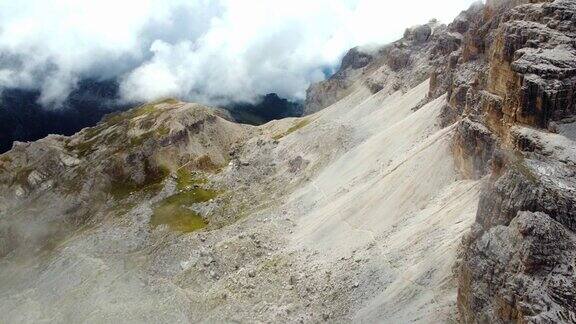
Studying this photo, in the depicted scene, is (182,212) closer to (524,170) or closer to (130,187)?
(130,187)

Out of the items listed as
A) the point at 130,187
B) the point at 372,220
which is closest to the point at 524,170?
the point at 372,220

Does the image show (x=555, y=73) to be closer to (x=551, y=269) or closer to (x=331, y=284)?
(x=551, y=269)

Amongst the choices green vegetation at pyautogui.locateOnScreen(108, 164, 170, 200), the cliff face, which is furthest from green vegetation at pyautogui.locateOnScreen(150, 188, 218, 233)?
the cliff face

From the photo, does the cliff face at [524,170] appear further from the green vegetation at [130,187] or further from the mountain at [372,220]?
the green vegetation at [130,187]

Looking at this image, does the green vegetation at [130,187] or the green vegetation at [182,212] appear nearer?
the green vegetation at [182,212]

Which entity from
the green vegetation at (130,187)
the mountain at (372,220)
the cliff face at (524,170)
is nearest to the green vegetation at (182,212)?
the mountain at (372,220)

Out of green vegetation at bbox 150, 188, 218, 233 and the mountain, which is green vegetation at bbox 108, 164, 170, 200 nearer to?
the mountain
